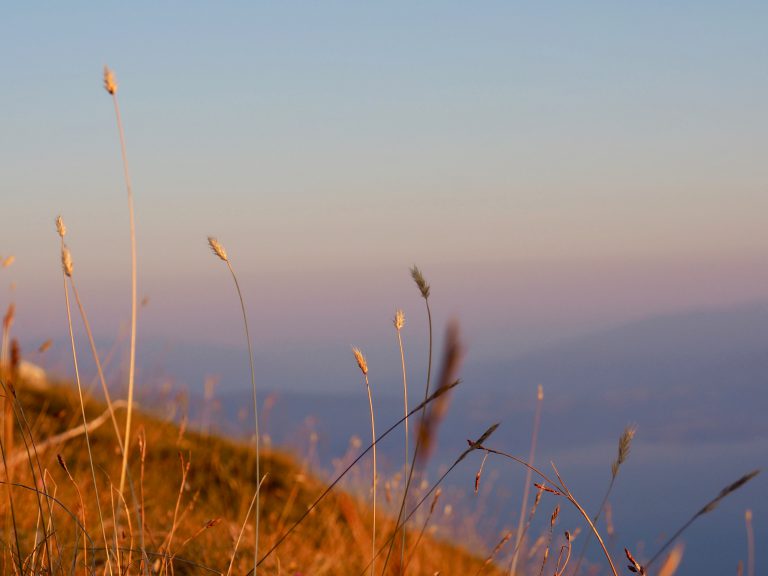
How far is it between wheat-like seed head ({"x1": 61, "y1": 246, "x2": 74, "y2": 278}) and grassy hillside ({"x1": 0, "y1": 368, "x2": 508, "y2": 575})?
1030 mm

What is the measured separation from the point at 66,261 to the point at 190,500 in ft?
15.3

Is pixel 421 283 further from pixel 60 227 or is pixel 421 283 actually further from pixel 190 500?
pixel 190 500

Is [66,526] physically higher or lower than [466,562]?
higher

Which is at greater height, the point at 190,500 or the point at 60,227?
the point at 60,227

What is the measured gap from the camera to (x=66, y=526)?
3.57m

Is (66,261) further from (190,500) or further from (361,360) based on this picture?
→ (190,500)

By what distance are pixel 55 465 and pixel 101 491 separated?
51cm

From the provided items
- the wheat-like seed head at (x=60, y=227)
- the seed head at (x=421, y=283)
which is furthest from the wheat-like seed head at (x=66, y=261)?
the seed head at (x=421, y=283)

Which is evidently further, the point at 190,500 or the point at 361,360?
the point at 190,500

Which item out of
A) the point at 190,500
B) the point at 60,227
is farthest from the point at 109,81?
the point at 190,500

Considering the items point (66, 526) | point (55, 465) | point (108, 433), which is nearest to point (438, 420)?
point (66, 526)

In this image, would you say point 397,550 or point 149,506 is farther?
point 149,506

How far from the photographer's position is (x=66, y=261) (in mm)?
1601

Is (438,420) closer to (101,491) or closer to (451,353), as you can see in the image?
(451,353)
